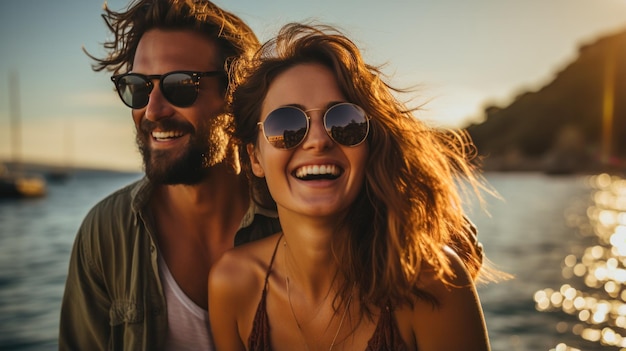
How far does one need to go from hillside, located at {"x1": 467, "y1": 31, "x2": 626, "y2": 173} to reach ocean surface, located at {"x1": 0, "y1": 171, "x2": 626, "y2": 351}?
291ft

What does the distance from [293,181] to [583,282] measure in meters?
18.2

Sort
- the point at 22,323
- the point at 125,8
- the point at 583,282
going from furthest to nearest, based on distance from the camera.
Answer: the point at 583,282
the point at 22,323
the point at 125,8

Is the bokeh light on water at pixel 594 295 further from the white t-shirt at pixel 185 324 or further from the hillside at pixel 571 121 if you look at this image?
the hillside at pixel 571 121

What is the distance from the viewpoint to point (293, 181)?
2844 mm

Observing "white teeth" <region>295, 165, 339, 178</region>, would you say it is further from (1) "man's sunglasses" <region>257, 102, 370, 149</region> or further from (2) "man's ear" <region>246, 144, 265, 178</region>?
(2) "man's ear" <region>246, 144, 265, 178</region>

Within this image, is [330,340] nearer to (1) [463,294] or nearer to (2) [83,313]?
(1) [463,294]

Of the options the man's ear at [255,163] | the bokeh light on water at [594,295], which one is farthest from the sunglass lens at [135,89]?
the bokeh light on water at [594,295]

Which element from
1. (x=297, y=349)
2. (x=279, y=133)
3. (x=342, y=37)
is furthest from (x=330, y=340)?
(x=342, y=37)

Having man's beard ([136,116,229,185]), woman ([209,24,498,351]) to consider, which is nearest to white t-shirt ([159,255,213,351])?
woman ([209,24,498,351])

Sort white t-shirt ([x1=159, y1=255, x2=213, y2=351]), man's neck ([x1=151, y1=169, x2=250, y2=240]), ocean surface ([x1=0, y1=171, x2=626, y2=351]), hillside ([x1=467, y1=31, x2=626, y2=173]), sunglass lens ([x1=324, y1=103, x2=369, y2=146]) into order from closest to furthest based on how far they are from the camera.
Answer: sunglass lens ([x1=324, y1=103, x2=369, y2=146])
white t-shirt ([x1=159, y1=255, x2=213, y2=351])
man's neck ([x1=151, y1=169, x2=250, y2=240])
ocean surface ([x1=0, y1=171, x2=626, y2=351])
hillside ([x1=467, y1=31, x2=626, y2=173])

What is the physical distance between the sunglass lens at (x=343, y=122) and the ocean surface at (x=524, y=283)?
493 cm

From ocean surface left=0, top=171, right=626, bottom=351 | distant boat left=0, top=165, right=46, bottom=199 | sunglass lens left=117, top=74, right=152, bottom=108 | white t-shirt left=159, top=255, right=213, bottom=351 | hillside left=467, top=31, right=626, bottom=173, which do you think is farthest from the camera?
hillside left=467, top=31, right=626, bottom=173

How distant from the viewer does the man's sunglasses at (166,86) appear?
12.2ft

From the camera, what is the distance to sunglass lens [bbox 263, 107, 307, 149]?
9.04 feet
